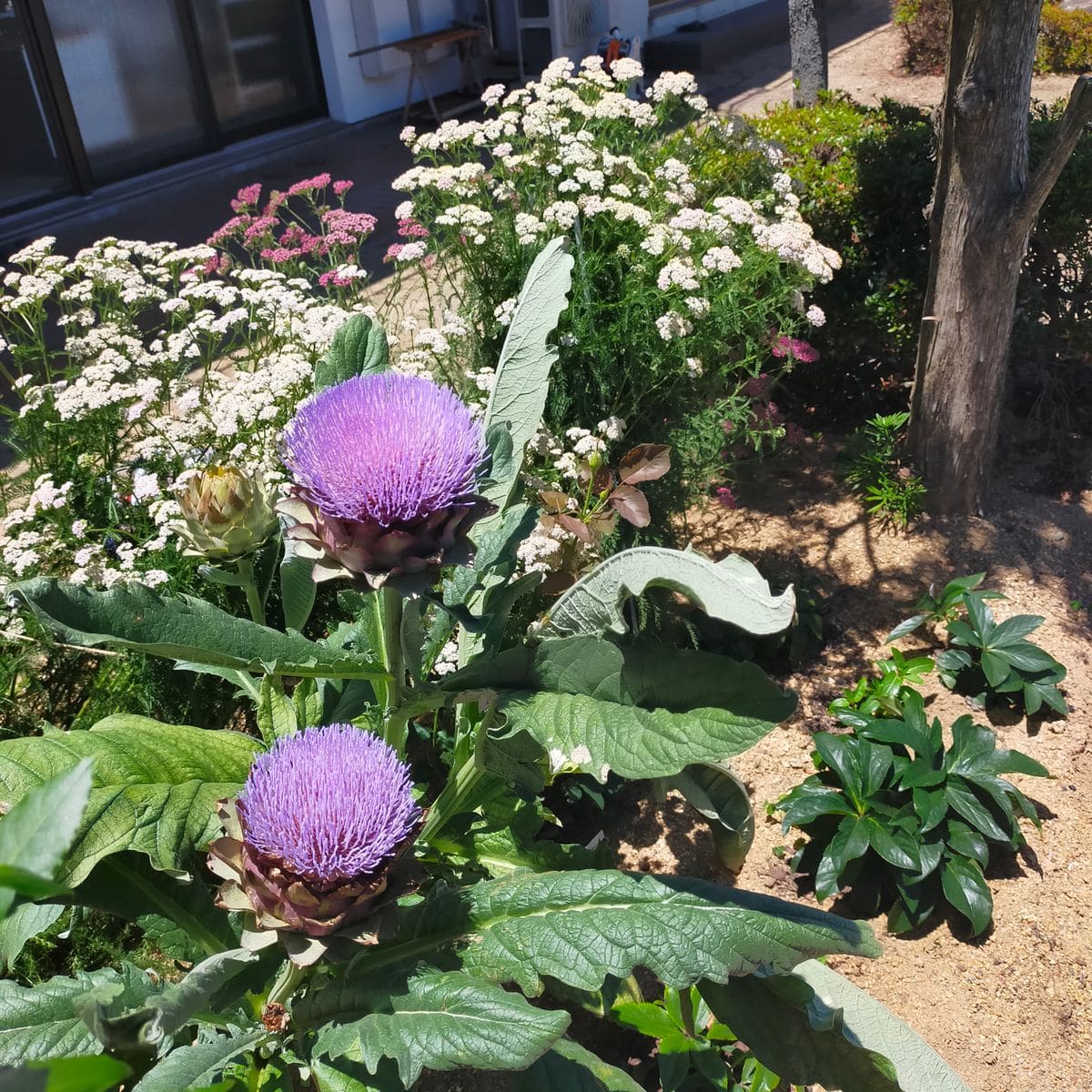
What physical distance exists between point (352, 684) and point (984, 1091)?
1658 millimetres

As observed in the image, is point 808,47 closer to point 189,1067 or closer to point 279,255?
point 279,255

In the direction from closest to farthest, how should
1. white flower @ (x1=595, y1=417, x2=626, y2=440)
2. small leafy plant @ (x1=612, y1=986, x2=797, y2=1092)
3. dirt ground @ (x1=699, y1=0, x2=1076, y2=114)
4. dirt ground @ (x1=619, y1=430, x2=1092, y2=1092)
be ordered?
small leafy plant @ (x1=612, y1=986, x2=797, y2=1092)
dirt ground @ (x1=619, y1=430, x2=1092, y2=1092)
white flower @ (x1=595, y1=417, x2=626, y2=440)
dirt ground @ (x1=699, y1=0, x2=1076, y2=114)

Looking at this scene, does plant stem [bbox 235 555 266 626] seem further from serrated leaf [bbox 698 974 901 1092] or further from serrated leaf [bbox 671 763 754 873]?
serrated leaf [bbox 698 974 901 1092]

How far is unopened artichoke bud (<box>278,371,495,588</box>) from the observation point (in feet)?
4.43

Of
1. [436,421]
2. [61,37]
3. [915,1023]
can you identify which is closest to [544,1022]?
[436,421]

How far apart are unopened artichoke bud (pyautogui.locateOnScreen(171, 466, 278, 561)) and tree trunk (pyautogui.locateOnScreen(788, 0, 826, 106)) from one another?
458 cm

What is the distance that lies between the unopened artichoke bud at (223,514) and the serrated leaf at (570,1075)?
0.99m

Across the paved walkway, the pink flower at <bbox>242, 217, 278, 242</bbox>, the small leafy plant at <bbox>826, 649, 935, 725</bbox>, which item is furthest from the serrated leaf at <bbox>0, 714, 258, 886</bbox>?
the paved walkway

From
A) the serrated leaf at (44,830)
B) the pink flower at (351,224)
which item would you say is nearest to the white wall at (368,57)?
the pink flower at (351,224)

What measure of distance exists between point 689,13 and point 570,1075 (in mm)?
12797

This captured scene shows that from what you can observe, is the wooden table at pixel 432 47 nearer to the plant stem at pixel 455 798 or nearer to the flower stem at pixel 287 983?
the plant stem at pixel 455 798

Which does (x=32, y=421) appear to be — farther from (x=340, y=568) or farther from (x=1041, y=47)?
(x=1041, y=47)

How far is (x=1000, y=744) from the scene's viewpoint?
3059mm

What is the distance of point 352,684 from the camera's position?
2.04 meters
